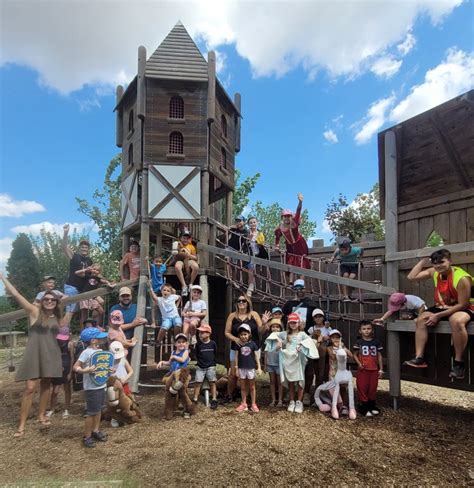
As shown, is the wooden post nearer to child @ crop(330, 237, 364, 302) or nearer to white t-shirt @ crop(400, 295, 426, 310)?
white t-shirt @ crop(400, 295, 426, 310)

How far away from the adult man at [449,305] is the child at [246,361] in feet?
7.50

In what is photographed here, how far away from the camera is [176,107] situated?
10.2m

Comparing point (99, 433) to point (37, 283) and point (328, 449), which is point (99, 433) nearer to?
point (328, 449)

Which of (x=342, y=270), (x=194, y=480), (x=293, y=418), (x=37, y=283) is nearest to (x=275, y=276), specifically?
(x=342, y=270)

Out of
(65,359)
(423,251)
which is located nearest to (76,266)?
(65,359)

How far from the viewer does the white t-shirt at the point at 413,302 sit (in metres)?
6.28

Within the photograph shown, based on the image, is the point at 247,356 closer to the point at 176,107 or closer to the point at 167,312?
the point at 167,312

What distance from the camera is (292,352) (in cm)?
628

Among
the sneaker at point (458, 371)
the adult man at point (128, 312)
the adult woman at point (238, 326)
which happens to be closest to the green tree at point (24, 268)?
the adult man at point (128, 312)

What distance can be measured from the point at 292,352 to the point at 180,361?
5.57 feet

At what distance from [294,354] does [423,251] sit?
2435 millimetres

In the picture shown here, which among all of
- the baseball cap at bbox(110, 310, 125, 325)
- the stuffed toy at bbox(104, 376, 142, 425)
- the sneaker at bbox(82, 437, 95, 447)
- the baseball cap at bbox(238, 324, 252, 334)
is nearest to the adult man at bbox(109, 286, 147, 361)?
the baseball cap at bbox(110, 310, 125, 325)

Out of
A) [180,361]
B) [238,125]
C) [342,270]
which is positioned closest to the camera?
[180,361]

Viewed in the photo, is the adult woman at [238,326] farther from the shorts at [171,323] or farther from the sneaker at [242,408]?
the shorts at [171,323]
